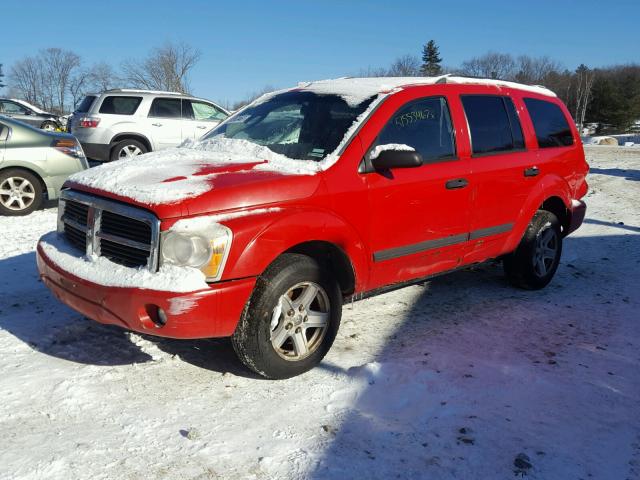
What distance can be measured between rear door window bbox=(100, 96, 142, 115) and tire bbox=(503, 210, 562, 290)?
9.68 meters

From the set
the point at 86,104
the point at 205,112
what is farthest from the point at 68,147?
the point at 205,112

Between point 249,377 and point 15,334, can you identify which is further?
point 15,334

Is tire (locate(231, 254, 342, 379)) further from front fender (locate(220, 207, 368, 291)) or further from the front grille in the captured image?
the front grille

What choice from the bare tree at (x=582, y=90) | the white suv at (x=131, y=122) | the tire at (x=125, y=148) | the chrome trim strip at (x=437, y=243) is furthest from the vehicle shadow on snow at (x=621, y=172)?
the bare tree at (x=582, y=90)

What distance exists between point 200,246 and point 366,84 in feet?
6.67

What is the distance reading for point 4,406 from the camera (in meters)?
2.99

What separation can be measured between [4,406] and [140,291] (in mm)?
1001

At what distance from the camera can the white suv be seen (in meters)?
11.9

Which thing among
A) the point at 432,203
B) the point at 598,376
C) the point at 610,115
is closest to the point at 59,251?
the point at 432,203

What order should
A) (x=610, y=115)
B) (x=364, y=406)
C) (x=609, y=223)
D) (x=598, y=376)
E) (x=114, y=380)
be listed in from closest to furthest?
(x=364, y=406) → (x=114, y=380) → (x=598, y=376) → (x=609, y=223) → (x=610, y=115)

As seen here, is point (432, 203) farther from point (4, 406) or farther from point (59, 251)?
point (4, 406)

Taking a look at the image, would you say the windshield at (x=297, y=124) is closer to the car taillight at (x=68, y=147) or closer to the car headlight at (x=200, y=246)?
the car headlight at (x=200, y=246)

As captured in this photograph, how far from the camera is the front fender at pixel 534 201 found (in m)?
4.84

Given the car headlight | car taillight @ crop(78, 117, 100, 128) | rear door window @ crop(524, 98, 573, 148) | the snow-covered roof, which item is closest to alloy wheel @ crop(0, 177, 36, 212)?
car taillight @ crop(78, 117, 100, 128)
